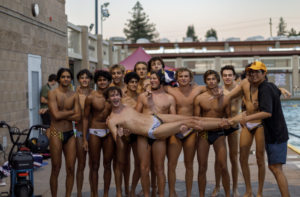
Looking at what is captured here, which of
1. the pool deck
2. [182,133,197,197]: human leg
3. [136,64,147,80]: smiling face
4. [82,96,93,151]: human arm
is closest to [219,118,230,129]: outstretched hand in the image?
[182,133,197,197]: human leg

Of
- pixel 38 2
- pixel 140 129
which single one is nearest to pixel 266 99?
pixel 140 129

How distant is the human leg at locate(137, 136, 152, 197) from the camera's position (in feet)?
16.9

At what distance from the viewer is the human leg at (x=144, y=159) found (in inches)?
203

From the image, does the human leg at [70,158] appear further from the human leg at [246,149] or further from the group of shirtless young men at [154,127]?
the human leg at [246,149]

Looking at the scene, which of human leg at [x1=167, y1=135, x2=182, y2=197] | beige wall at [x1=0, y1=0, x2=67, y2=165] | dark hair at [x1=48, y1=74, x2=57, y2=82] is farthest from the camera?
dark hair at [x1=48, y1=74, x2=57, y2=82]

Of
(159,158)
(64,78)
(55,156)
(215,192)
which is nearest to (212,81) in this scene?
(159,158)

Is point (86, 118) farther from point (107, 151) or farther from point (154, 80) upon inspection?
point (154, 80)

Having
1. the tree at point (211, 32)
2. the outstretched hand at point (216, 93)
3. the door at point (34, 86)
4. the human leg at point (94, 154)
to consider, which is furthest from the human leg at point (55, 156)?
the tree at point (211, 32)

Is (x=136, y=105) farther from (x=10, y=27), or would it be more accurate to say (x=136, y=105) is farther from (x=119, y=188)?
(x=10, y=27)

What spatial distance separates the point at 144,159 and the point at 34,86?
534 cm

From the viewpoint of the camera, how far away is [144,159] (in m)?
5.16

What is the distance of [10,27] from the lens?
7.97m

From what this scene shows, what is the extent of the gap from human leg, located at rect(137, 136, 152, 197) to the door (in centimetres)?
490

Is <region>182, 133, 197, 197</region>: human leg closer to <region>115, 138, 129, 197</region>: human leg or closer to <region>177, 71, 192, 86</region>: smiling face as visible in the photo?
<region>177, 71, 192, 86</region>: smiling face
